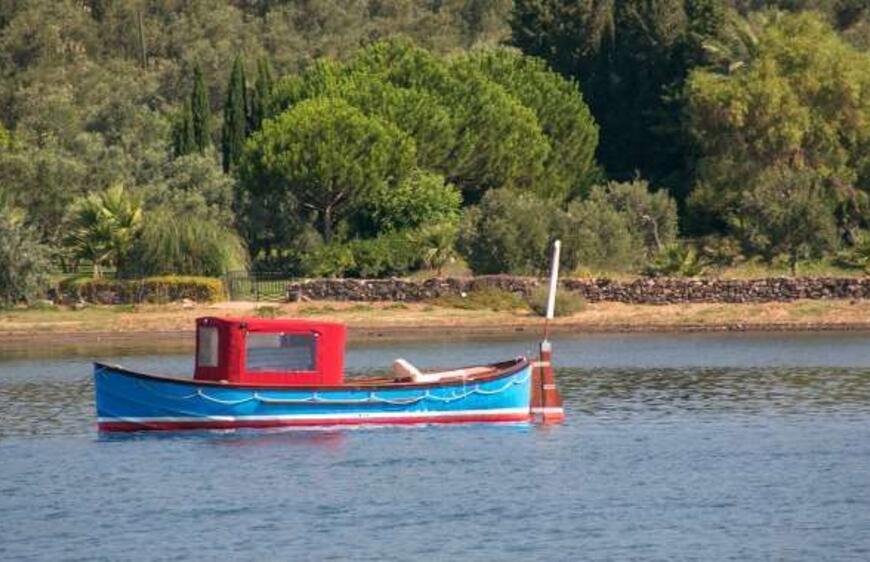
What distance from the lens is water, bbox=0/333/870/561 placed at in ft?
116

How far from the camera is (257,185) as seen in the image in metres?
88.1

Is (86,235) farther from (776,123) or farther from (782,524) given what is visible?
(782,524)

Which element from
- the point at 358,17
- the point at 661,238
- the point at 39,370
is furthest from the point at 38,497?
the point at 358,17

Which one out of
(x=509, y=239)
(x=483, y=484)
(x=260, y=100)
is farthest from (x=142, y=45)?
(x=483, y=484)

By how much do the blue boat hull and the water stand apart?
0.43 metres

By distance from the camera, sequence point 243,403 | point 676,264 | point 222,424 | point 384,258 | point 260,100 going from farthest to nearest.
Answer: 1. point 260,100
2. point 384,258
3. point 676,264
4. point 222,424
5. point 243,403

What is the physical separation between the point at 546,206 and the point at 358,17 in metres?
73.9

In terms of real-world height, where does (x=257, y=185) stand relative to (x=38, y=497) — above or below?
above

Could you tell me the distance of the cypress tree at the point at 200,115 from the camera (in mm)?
97250

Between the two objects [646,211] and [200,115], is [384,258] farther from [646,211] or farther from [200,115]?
[200,115]

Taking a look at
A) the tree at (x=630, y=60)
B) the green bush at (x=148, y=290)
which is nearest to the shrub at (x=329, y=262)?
the green bush at (x=148, y=290)

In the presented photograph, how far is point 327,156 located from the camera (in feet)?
281

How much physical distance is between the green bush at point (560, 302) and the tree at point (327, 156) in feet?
40.6

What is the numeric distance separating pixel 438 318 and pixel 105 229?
45.2ft
